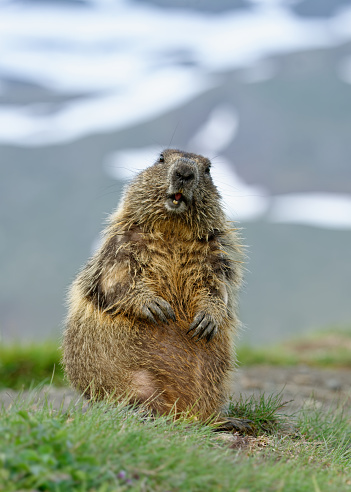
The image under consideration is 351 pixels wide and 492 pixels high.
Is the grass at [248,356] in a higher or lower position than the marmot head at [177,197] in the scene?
lower

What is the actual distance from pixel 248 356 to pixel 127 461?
7.88 metres

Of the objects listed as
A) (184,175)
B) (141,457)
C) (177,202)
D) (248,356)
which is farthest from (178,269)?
(248,356)

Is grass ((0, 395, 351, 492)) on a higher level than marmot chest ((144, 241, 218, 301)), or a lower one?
lower

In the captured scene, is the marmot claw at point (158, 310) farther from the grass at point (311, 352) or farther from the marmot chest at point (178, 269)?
the grass at point (311, 352)

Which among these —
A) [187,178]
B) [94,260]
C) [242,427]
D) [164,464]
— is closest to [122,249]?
[94,260]

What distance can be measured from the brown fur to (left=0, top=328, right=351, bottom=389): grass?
999 mm

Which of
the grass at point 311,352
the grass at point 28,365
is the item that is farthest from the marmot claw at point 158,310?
the grass at point 311,352

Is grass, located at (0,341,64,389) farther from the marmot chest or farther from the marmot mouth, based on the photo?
the marmot mouth

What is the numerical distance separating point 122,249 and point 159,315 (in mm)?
595

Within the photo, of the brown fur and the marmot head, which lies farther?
the marmot head

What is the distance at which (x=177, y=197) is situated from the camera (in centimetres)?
443

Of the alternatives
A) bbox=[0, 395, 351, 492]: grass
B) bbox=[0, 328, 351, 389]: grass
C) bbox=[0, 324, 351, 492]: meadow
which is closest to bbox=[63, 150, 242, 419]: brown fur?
bbox=[0, 324, 351, 492]: meadow

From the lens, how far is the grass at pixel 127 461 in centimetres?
246

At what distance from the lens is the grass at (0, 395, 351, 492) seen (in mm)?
2461
